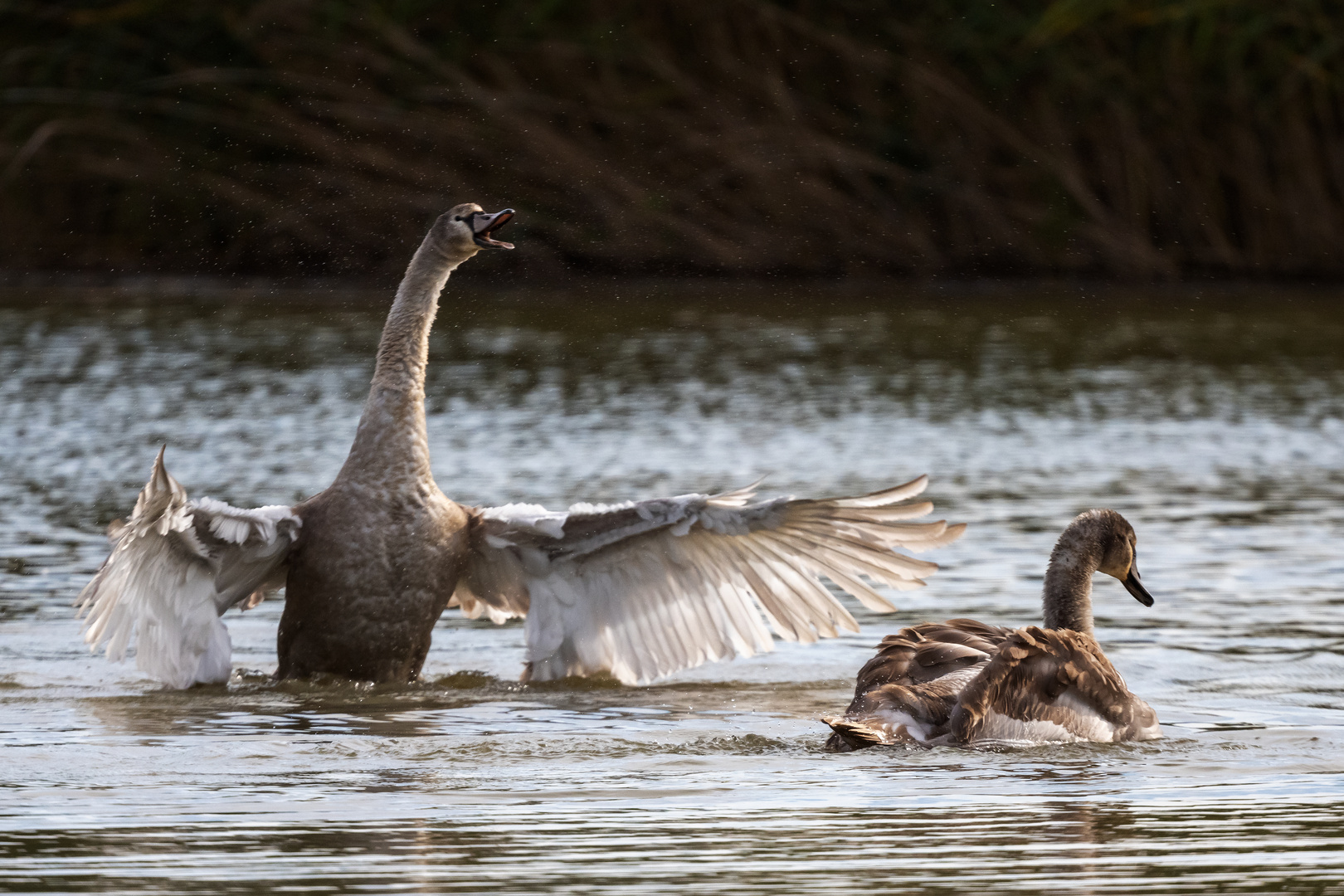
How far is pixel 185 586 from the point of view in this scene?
26.7ft

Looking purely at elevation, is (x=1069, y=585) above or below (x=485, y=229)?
below

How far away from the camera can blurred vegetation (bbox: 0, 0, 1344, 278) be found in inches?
946

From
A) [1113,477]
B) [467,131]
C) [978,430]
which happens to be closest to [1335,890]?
[1113,477]

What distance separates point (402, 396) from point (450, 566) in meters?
0.63

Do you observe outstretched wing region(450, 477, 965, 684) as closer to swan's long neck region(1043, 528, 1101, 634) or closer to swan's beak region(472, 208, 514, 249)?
swan's long neck region(1043, 528, 1101, 634)

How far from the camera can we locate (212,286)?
24.5 meters

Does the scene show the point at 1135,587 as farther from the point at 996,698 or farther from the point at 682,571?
the point at 682,571

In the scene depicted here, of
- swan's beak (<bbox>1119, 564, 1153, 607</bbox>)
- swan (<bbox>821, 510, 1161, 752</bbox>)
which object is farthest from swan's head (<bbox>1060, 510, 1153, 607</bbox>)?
swan (<bbox>821, 510, 1161, 752</bbox>)

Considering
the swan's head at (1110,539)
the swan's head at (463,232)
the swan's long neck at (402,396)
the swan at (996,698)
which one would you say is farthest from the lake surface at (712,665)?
the swan's head at (463,232)

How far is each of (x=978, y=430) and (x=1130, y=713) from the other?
7.83 metres

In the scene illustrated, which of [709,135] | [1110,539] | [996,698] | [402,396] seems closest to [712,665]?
[402,396]

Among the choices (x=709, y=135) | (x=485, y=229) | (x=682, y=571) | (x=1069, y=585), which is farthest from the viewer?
(x=709, y=135)

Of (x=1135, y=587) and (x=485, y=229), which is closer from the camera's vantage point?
(x=1135, y=587)

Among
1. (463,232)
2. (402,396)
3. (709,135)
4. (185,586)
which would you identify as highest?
(709,135)
